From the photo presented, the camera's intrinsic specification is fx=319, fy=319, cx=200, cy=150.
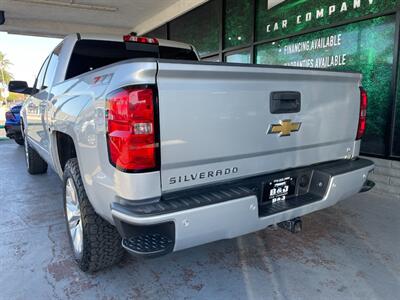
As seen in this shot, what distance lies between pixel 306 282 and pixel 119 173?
1565mm

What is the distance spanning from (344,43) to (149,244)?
15.0ft

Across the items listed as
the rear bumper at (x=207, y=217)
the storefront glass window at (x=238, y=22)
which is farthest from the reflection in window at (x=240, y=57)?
the rear bumper at (x=207, y=217)

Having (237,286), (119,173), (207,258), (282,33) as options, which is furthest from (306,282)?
(282,33)

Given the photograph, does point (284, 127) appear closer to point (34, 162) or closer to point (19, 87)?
point (19, 87)

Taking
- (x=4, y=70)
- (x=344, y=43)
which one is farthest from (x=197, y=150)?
(x=4, y=70)

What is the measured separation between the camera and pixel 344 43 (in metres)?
4.90

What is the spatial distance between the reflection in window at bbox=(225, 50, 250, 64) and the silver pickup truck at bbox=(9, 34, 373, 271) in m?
4.55

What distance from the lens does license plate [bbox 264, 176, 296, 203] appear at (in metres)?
2.22

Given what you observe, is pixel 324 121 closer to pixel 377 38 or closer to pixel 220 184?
pixel 220 184

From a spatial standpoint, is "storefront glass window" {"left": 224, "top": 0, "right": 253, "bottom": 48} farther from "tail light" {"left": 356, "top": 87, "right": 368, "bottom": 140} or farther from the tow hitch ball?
the tow hitch ball

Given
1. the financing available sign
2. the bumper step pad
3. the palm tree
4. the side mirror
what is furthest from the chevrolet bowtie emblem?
the palm tree

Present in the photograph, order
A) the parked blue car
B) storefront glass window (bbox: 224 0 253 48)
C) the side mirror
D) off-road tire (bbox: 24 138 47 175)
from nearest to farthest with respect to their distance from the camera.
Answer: the side mirror
off-road tire (bbox: 24 138 47 175)
storefront glass window (bbox: 224 0 253 48)
the parked blue car

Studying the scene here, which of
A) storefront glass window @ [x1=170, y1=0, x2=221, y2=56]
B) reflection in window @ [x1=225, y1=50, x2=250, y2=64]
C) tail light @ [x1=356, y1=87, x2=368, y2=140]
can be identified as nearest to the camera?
tail light @ [x1=356, y1=87, x2=368, y2=140]

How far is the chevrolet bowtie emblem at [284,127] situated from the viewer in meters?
2.17
